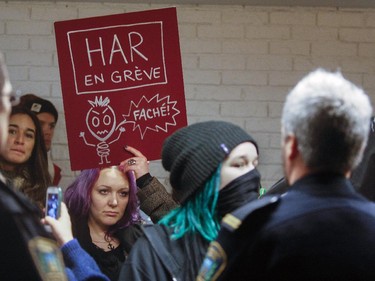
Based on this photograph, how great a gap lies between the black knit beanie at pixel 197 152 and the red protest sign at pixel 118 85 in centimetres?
96

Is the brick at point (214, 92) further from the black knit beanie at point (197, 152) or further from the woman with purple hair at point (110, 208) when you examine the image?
the black knit beanie at point (197, 152)

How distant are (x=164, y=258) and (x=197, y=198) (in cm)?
17

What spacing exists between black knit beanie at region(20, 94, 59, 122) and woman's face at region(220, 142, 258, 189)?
1.92m

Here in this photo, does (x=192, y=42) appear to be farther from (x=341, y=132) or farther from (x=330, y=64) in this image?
(x=341, y=132)

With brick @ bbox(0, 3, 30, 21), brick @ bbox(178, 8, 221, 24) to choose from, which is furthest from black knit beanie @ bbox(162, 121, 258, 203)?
brick @ bbox(0, 3, 30, 21)

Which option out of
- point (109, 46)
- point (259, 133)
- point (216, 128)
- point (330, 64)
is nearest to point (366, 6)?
point (330, 64)

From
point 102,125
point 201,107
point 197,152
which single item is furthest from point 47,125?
point 197,152

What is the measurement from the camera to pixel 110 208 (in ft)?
10.6

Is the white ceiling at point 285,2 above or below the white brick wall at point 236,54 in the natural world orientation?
above

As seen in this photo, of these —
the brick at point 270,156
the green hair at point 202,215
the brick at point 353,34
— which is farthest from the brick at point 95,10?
the green hair at point 202,215

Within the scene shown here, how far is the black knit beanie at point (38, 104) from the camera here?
3.84 meters

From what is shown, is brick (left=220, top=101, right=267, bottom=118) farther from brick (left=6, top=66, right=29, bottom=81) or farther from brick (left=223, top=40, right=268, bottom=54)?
brick (left=6, top=66, right=29, bottom=81)

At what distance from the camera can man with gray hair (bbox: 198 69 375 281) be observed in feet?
4.49

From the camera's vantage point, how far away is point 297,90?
1458 mm
